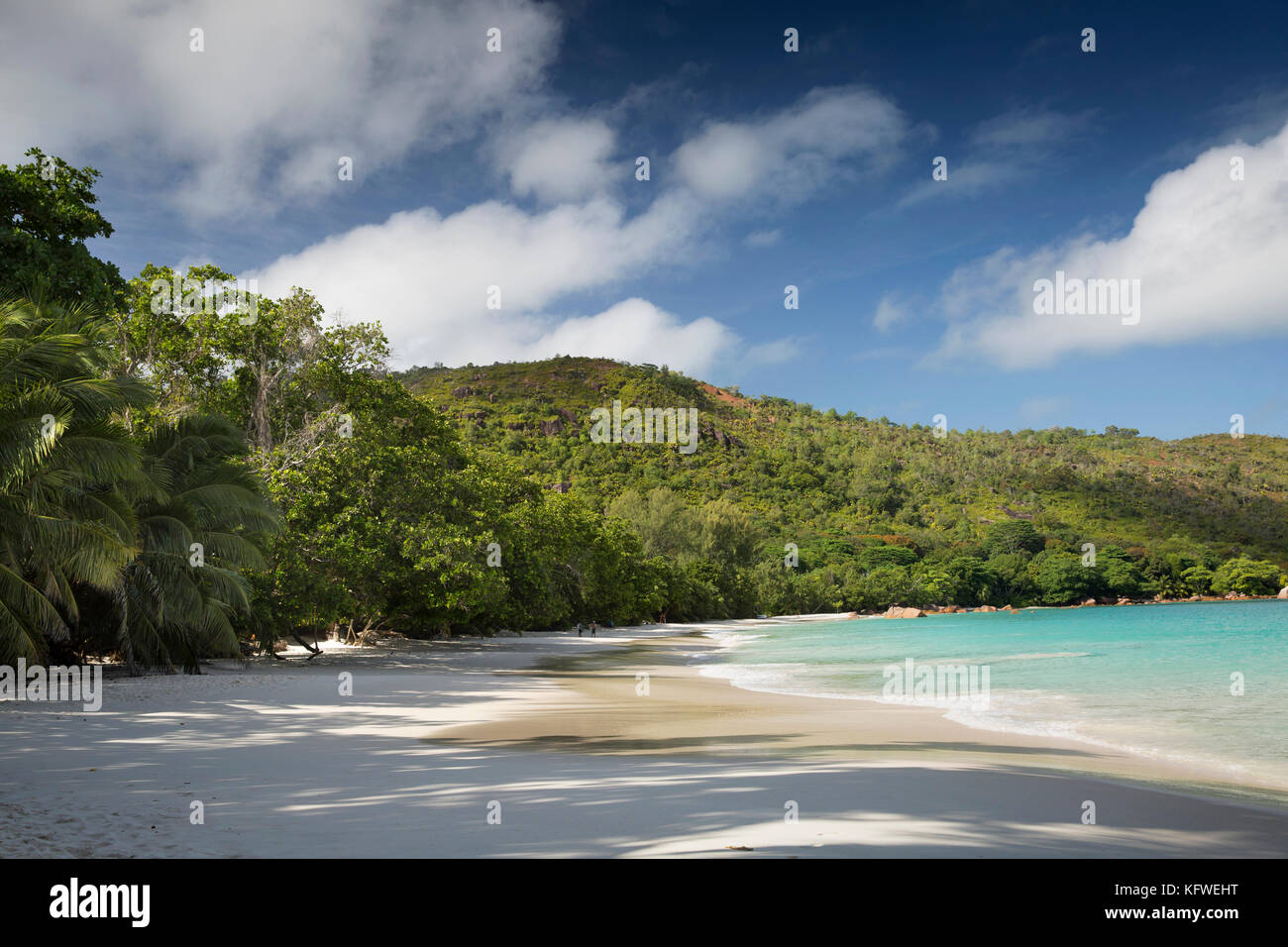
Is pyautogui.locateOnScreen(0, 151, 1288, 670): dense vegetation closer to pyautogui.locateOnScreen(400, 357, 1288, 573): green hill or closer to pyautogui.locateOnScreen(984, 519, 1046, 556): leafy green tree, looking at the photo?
pyautogui.locateOnScreen(400, 357, 1288, 573): green hill

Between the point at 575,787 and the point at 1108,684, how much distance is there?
17.1 metres

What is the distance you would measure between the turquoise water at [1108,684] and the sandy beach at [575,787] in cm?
143

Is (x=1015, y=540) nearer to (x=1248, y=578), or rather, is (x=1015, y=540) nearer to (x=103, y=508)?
(x=1248, y=578)

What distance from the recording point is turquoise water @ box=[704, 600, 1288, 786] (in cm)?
1139

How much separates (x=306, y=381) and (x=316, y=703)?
14775 millimetres

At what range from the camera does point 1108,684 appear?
19.1m

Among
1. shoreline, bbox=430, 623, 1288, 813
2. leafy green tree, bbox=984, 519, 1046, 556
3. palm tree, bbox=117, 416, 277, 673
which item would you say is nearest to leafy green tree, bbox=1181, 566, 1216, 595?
leafy green tree, bbox=984, 519, 1046, 556

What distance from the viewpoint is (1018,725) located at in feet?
41.9

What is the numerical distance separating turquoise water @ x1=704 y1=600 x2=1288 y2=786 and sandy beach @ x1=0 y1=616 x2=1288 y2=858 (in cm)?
143

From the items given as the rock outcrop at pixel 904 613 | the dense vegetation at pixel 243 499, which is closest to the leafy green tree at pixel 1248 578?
the rock outcrop at pixel 904 613

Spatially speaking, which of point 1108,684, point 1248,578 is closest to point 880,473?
point 1248,578

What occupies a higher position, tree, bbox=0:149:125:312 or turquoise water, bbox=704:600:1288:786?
tree, bbox=0:149:125:312
